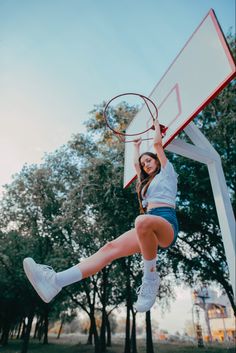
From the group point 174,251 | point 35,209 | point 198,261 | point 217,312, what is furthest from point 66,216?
point 217,312

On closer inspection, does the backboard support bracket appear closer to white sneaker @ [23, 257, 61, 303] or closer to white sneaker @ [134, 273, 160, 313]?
white sneaker @ [134, 273, 160, 313]

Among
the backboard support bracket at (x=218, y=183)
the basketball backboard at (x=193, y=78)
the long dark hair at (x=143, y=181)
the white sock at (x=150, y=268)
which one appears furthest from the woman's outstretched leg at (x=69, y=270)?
the basketball backboard at (x=193, y=78)

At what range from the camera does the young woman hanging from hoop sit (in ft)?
9.59

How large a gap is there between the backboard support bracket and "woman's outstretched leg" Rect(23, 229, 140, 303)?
1.12 m

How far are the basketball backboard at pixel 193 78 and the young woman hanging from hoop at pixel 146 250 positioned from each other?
4.42ft

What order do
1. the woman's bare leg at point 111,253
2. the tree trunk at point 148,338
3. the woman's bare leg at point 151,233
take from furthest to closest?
the tree trunk at point 148,338
the woman's bare leg at point 111,253
the woman's bare leg at point 151,233

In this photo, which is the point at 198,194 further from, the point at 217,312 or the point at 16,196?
the point at 217,312

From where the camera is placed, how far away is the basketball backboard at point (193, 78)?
13.0ft

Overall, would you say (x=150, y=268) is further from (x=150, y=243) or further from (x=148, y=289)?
(x=150, y=243)

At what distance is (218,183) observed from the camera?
3.90 metres

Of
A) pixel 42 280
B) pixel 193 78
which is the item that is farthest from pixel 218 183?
pixel 42 280

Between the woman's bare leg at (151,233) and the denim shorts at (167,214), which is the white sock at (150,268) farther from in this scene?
the denim shorts at (167,214)

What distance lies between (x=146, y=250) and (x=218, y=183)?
1.59 m

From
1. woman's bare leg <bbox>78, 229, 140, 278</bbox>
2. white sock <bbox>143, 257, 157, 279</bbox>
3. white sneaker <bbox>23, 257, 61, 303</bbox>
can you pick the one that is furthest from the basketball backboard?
white sneaker <bbox>23, 257, 61, 303</bbox>
